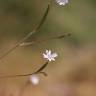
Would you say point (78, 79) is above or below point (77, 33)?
below

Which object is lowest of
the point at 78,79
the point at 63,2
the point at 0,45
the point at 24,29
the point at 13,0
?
the point at 63,2

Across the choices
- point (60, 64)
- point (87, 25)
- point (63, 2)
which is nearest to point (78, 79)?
point (60, 64)

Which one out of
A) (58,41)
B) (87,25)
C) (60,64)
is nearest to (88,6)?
(87,25)

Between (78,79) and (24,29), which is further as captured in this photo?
(24,29)

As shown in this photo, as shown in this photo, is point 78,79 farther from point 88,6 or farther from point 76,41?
point 88,6

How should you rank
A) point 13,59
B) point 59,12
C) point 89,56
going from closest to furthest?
point 13,59
point 89,56
point 59,12

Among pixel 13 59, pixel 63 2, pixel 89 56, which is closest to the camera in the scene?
pixel 63 2

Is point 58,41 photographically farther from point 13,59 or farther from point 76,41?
point 13,59
